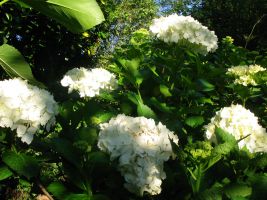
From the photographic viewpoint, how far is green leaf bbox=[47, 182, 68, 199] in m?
1.17

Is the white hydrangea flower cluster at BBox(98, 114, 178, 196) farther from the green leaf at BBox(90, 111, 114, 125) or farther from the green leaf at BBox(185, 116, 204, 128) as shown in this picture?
the green leaf at BBox(185, 116, 204, 128)

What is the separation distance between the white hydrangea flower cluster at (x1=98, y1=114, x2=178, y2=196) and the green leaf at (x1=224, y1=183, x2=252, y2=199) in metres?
0.17

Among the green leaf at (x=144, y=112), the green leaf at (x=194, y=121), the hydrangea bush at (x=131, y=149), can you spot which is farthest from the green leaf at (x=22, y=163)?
the green leaf at (x=194, y=121)

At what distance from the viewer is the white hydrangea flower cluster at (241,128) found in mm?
1472

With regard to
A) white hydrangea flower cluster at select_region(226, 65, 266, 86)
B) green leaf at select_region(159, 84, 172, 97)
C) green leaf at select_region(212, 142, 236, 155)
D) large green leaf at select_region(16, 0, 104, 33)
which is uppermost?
large green leaf at select_region(16, 0, 104, 33)

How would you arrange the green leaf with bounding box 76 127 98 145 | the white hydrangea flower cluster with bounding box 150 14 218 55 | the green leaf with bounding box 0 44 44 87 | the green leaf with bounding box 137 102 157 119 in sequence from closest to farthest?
1. the green leaf with bounding box 76 127 98 145
2. the green leaf with bounding box 0 44 44 87
3. the green leaf with bounding box 137 102 157 119
4. the white hydrangea flower cluster with bounding box 150 14 218 55

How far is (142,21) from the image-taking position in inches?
691

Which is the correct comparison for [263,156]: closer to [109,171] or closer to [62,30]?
[109,171]

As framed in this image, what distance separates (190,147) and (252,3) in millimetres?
12374

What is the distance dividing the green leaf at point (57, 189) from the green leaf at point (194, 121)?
607 mm

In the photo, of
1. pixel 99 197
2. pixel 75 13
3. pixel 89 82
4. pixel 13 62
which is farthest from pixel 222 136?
pixel 89 82

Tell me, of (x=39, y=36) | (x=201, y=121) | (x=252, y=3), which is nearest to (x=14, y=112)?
(x=201, y=121)

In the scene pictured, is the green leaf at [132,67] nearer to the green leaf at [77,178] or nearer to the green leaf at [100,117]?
the green leaf at [100,117]

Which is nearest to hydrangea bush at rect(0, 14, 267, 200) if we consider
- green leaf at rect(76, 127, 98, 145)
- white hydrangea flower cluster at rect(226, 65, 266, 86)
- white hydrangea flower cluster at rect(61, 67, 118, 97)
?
green leaf at rect(76, 127, 98, 145)
